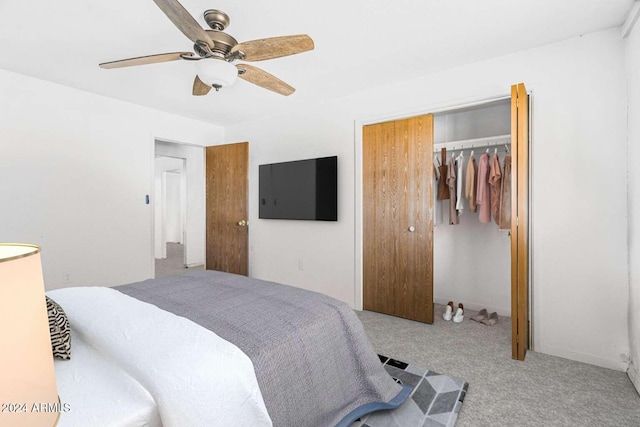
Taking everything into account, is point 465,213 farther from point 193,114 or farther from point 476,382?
point 193,114

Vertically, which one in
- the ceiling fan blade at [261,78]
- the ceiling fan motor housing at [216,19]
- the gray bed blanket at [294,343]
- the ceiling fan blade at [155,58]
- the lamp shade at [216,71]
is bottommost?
the gray bed blanket at [294,343]

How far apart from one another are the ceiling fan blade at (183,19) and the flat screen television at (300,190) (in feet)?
6.73

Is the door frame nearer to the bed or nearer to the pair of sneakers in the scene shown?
the pair of sneakers

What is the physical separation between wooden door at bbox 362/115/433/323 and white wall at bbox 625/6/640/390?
134cm

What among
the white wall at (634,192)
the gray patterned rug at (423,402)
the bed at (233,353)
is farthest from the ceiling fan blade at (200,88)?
the white wall at (634,192)

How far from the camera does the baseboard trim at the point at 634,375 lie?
1.86m

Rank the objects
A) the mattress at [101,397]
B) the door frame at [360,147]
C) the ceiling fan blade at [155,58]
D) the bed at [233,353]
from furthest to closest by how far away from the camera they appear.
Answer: the door frame at [360,147] < the ceiling fan blade at [155,58] < the bed at [233,353] < the mattress at [101,397]

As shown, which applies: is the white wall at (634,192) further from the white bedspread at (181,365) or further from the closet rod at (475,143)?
the white bedspread at (181,365)

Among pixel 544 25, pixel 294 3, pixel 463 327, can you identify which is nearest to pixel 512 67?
pixel 544 25

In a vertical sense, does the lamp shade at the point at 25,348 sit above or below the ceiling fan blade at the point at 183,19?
below

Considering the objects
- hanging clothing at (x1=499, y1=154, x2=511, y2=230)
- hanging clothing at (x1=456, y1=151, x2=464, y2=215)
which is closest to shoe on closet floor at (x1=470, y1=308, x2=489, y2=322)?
hanging clothing at (x1=499, y1=154, x2=511, y2=230)

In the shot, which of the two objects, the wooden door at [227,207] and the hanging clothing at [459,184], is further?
the wooden door at [227,207]

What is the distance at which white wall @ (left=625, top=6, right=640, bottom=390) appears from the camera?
6.22ft

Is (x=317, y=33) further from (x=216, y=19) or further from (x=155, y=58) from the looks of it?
(x=155, y=58)
